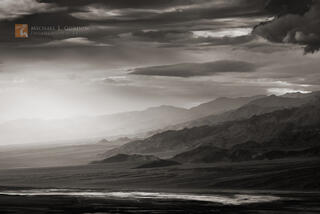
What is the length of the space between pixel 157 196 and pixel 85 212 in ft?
104

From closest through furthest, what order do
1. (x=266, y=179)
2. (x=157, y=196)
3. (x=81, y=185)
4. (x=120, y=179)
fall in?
1. (x=157, y=196)
2. (x=266, y=179)
3. (x=81, y=185)
4. (x=120, y=179)

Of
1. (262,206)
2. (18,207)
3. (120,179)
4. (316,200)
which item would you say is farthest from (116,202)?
(120,179)

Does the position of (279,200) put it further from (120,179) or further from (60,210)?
(120,179)

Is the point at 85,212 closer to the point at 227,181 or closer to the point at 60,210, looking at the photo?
the point at 60,210

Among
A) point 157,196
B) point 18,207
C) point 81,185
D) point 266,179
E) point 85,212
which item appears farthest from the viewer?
point 81,185

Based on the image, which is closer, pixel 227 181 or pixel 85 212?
pixel 85 212

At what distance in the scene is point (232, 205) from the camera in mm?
106438

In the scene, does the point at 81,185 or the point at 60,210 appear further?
the point at 81,185

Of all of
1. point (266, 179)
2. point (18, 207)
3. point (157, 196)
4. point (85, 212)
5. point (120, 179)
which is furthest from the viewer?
point (120, 179)

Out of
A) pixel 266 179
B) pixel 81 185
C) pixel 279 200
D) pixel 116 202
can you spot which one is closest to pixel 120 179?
pixel 81 185

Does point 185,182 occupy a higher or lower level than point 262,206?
lower

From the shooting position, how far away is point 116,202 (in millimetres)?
115750

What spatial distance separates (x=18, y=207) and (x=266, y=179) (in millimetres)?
81539

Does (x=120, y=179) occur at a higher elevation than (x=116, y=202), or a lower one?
lower
